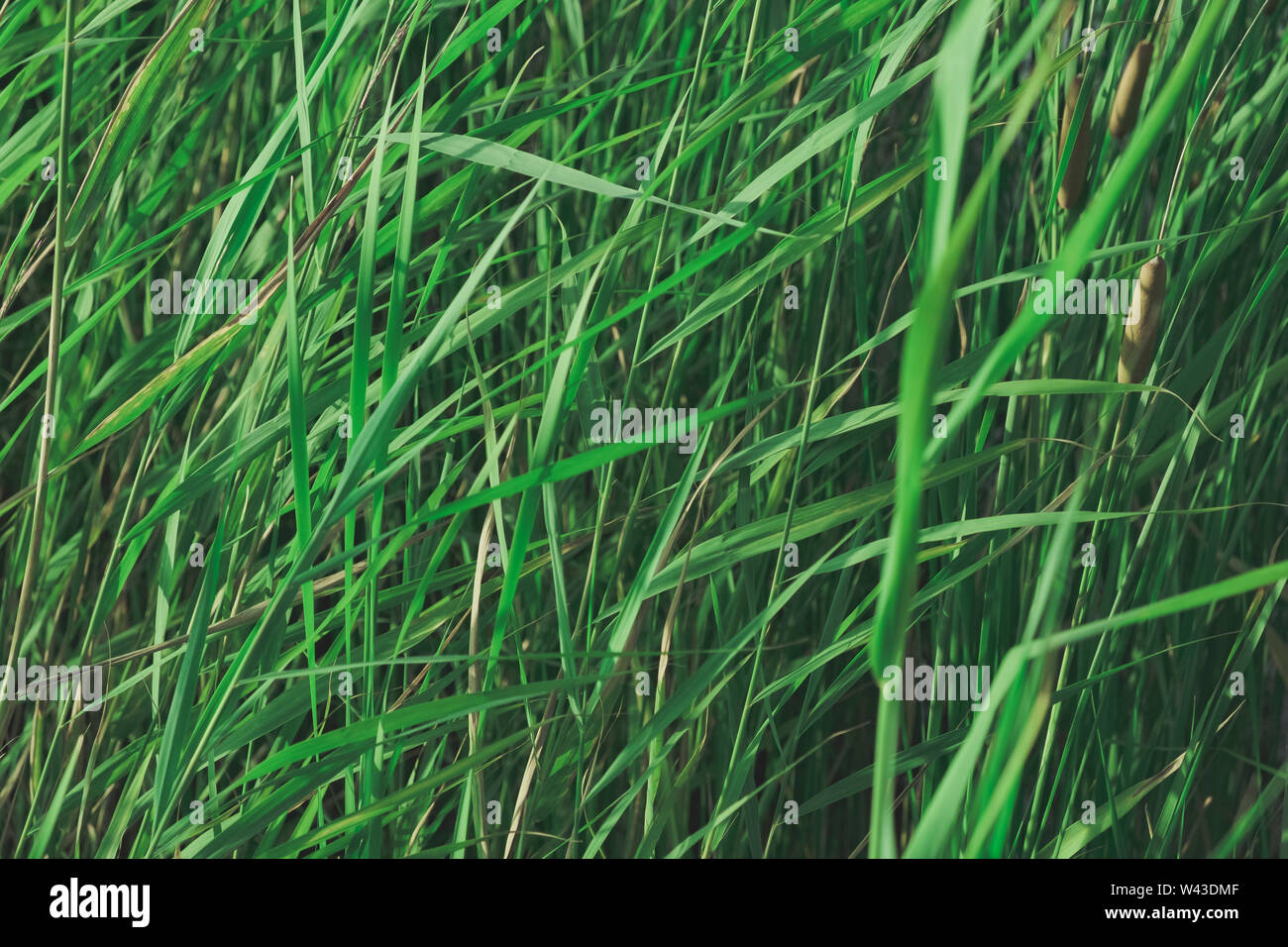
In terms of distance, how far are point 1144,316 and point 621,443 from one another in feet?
0.76

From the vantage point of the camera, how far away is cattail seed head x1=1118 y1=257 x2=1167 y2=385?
389mm

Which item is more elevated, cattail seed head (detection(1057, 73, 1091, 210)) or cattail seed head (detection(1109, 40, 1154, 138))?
cattail seed head (detection(1109, 40, 1154, 138))

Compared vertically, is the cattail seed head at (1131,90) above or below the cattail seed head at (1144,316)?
above

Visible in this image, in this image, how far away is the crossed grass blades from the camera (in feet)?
1.31

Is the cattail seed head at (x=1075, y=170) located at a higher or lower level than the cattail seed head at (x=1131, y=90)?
lower

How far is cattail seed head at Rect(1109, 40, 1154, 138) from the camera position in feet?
1.26

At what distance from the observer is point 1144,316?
391mm

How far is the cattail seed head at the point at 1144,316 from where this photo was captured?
15.3 inches

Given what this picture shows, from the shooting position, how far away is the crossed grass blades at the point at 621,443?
398 mm

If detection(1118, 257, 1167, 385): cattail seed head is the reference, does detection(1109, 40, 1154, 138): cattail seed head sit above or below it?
above

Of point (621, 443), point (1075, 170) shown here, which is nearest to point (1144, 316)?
point (1075, 170)

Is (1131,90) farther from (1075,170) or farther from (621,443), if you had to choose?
(621,443)

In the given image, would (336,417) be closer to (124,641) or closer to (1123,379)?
(124,641)
